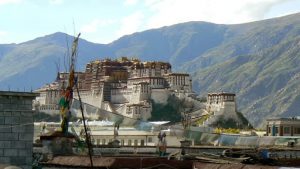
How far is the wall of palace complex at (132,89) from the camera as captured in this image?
172750 mm

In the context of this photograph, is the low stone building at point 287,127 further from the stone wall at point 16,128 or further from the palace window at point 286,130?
the stone wall at point 16,128

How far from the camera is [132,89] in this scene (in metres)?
181

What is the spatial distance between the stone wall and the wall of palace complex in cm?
14391

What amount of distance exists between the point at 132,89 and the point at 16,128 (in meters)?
160

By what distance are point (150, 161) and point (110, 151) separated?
15.8m

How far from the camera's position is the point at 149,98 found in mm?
177250

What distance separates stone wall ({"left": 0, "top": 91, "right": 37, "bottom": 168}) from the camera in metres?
20.8

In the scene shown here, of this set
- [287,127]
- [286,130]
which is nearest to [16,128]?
[286,130]

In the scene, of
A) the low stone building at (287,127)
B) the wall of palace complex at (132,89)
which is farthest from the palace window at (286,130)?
the wall of palace complex at (132,89)

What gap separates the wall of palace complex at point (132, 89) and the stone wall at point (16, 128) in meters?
144

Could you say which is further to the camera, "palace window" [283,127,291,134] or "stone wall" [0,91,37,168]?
"palace window" [283,127,291,134]

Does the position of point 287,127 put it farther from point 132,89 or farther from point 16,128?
point 132,89

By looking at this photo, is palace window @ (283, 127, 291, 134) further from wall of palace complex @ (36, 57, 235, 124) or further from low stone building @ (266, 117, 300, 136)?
wall of palace complex @ (36, 57, 235, 124)

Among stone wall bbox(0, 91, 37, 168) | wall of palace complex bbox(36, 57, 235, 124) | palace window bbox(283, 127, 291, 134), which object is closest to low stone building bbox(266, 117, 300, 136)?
palace window bbox(283, 127, 291, 134)
